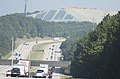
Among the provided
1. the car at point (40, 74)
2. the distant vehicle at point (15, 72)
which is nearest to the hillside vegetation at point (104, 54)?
the car at point (40, 74)

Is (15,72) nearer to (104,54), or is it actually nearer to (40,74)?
(40,74)

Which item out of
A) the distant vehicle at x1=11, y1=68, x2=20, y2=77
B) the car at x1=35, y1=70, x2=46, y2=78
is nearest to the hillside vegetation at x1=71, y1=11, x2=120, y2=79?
the car at x1=35, y1=70, x2=46, y2=78

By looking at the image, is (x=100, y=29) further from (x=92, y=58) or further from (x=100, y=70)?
(x=100, y=70)

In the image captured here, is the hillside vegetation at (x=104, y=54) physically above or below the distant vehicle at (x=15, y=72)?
above

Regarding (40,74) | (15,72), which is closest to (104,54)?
(40,74)

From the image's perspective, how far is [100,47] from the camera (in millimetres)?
103562

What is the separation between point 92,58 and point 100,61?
14508 mm

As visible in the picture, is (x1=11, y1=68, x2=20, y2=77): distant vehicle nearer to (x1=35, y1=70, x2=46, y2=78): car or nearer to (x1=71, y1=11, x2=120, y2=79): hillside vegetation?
(x1=35, y1=70, x2=46, y2=78): car

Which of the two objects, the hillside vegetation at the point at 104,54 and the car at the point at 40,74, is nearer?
the hillside vegetation at the point at 104,54

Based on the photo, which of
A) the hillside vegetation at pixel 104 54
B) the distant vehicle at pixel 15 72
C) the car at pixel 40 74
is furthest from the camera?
the car at pixel 40 74

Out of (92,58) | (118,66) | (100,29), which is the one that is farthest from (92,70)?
(118,66)

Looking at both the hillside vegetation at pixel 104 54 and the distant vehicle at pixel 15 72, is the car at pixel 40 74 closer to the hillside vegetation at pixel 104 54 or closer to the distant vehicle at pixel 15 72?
the distant vehicle at pixel 15 72

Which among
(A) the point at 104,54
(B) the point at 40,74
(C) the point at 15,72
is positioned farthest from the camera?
(B) the point at 40,74

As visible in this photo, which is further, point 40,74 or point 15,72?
point 40,74
